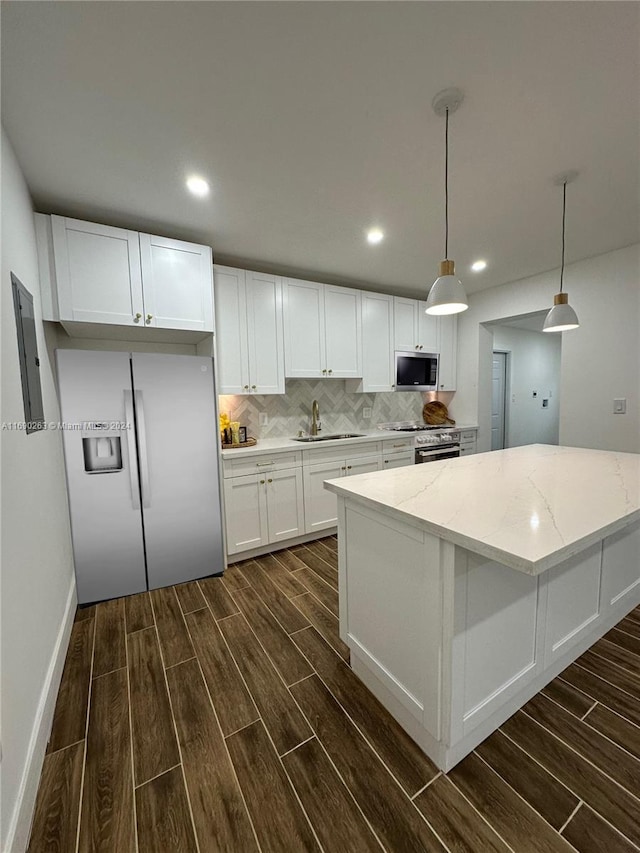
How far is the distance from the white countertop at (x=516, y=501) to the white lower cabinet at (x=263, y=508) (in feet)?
4.33

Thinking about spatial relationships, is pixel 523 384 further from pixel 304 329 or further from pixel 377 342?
pixel 304 329

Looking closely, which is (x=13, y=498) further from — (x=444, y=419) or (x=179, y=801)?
(x=444, y=419)

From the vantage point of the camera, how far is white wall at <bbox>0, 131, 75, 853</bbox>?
1042 mm

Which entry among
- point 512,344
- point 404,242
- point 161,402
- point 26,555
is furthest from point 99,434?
point 512,344

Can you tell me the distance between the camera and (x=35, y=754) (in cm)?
119

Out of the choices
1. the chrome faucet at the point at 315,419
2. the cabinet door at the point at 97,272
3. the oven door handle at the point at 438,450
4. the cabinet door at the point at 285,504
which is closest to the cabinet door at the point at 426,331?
the oven door handle at the point at 438,450

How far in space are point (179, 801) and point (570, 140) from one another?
3.18 metres

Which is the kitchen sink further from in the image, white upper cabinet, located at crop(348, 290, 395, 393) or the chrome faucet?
white upper cabinet, located at crop(348, 290, 395, 393)

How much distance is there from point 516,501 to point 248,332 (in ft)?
7.90

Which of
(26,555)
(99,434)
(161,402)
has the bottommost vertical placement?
(26,555)

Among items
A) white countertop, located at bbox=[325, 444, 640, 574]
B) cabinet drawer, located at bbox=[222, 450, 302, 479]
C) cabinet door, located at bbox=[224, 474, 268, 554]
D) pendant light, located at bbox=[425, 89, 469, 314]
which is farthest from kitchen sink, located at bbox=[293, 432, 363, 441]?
pendant light, located at bbox=[425, 89, 469, 314]

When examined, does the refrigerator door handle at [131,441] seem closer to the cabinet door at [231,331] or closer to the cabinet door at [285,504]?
the cabinet door at [231,331]

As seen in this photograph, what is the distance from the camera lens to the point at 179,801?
113cm

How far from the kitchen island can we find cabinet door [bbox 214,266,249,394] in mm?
1600
